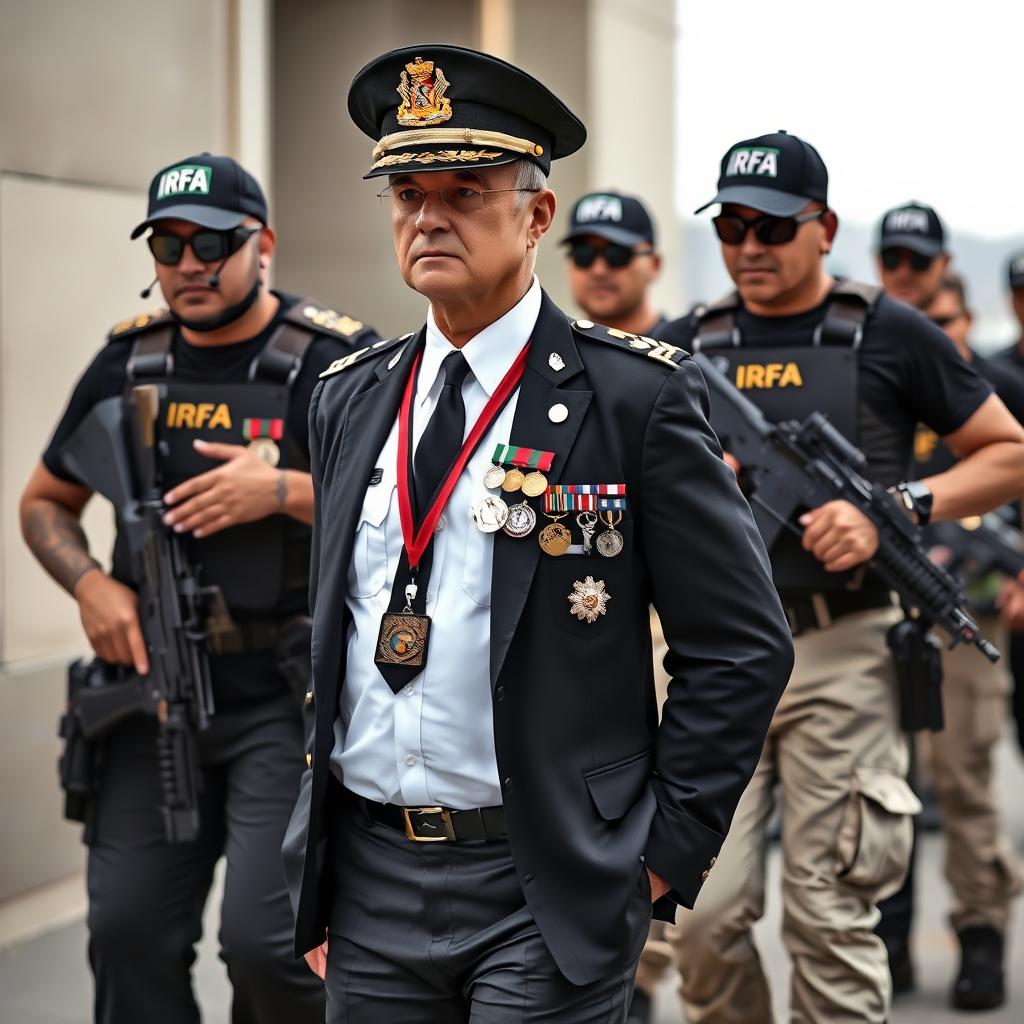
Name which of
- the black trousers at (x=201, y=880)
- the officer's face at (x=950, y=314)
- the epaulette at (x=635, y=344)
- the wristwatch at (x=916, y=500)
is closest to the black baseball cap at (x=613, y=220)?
the officer's face at (x=950, y=314)

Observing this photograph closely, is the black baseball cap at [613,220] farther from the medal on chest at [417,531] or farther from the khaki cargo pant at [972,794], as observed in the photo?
the medal on chest at [417,531]

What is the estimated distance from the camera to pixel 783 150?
13.6ft

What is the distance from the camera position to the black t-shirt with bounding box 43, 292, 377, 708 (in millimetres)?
3885

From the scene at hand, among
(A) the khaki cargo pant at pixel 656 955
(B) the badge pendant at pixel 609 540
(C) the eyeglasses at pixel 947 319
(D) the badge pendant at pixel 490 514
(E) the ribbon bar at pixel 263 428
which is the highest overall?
(C) the eyeglasses at pixel 947 319

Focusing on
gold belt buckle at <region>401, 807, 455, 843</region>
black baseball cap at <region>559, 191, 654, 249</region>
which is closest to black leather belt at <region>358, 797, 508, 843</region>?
gold belt buckle at <region>401, 807, 455, 843</region>

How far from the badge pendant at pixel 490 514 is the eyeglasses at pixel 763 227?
6.13 feet

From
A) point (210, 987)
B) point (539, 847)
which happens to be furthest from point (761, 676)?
point (210, 987)

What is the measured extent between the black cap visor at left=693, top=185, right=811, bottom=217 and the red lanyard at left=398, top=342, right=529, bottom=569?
1.60m

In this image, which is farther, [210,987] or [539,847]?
[210,987]

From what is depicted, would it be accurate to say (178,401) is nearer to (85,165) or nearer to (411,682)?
(411,682)

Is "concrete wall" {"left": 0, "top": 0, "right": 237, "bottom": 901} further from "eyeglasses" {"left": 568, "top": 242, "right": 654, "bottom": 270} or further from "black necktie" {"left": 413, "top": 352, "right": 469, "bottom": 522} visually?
"black necktie" {"left": 413, "top": 352, "right": 469, "bottom": 522}

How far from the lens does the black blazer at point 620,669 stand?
2434 millimetres

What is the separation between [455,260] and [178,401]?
163 centimetres

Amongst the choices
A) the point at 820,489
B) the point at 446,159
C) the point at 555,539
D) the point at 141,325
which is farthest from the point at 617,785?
the point at 141,325
